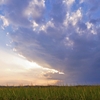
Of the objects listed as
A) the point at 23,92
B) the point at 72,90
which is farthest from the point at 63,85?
the point at 23,92

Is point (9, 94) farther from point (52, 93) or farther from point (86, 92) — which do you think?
point (86, 92)

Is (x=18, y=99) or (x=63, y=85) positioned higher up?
(x=63, y=85)

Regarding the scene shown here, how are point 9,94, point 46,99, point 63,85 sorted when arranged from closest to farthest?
point 46,99 < point 9,94 < point 63,85

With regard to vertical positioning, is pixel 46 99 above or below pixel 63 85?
below

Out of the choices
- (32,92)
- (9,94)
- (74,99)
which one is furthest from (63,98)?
(9,94)

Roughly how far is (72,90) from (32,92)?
8.23 feet

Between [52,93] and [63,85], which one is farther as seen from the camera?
[63,85]

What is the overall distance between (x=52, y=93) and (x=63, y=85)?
11.2 ft

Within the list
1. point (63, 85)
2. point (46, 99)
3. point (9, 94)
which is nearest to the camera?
point (46, 99)

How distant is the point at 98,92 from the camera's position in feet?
52.4

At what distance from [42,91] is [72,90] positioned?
6.19 feet

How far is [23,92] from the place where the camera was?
16.7m

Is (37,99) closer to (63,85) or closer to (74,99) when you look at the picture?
(74,99)

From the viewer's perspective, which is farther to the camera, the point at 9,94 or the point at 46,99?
the point at 9,94
